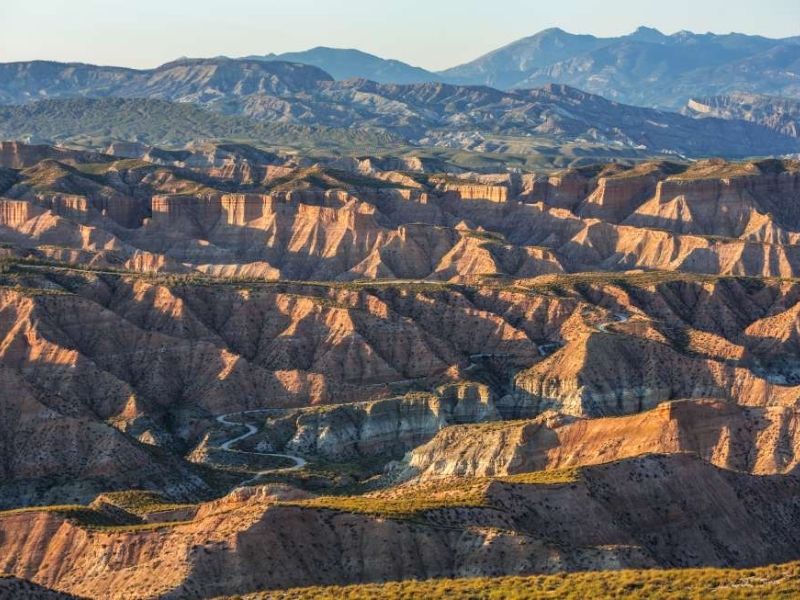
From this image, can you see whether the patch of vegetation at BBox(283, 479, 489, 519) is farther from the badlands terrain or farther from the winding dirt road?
the winding dirt road

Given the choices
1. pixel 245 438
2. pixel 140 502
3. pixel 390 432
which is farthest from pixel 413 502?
pixel 245 438

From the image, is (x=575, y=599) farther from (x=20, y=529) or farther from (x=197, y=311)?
(x=197, y=311)

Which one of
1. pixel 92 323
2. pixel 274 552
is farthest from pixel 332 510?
pixel 92 323

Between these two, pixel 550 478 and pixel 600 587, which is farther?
pixel 550 478

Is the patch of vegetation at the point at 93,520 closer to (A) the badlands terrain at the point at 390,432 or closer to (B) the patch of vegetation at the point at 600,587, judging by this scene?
(A) the badlands terrain at the point at 390,432

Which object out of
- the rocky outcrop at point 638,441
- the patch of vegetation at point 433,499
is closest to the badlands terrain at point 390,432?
the rocky outcrop at point 638,441

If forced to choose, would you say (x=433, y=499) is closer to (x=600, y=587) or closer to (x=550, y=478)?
(x=550, y=478)

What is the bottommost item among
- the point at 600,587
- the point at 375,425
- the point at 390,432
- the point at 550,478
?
the point at 390,432
